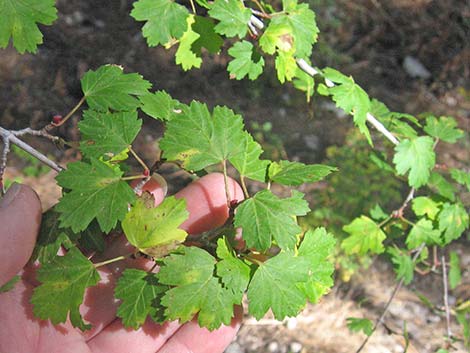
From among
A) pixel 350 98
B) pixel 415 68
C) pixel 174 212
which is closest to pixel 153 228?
pixel 174 212

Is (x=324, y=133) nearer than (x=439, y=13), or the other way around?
(x=324, y=133)

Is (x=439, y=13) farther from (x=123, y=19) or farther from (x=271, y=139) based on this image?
(x=123, y=19)

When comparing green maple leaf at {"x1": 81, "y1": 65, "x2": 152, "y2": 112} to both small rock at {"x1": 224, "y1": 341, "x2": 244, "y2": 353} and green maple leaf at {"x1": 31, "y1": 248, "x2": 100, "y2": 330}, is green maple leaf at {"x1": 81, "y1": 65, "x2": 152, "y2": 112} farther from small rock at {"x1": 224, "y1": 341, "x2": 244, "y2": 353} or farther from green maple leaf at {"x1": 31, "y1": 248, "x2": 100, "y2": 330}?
small rock at {"x1": 224, "y1": 341, "x2": 244, "y2": 353}

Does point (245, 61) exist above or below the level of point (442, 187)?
above

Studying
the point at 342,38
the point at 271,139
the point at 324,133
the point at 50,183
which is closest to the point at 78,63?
the point at 50,183

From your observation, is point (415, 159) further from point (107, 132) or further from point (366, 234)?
point (107, 132)

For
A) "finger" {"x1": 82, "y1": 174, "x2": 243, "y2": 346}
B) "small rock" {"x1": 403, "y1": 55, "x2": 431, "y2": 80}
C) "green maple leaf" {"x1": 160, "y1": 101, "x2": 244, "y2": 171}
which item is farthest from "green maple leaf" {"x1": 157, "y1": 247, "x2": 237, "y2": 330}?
"small rock" {"x1": 403, "y1": 55, "x2": 431, "y2": 80}
